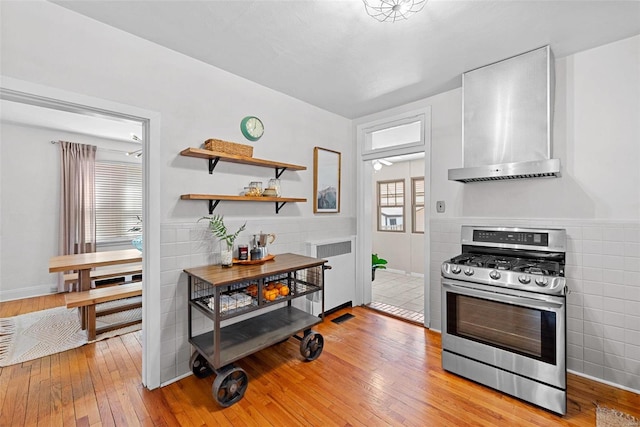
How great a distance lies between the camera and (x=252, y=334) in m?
2.24

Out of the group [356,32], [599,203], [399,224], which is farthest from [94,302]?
[399,224]

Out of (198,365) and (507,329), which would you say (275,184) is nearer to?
(198,365)

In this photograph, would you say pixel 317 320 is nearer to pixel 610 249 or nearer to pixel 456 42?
pixel 610 249

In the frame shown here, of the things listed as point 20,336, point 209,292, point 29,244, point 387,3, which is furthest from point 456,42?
point 29,244

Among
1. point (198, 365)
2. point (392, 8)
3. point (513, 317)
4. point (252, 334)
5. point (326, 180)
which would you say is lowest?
point (198, 365)

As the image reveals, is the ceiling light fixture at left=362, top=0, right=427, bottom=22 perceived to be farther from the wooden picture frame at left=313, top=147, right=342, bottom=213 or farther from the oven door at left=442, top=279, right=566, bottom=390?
the oven door at left=442, top=279, right=566, bottom=390

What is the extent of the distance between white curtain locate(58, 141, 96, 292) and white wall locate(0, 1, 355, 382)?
3.43 metres

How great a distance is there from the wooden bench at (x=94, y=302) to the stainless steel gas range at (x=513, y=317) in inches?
129

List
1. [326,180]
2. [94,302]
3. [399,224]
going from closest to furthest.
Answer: [94,302], [326,180], [399,224]

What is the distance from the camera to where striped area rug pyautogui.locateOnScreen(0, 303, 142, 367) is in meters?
2.50

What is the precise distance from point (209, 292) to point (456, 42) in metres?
2.75

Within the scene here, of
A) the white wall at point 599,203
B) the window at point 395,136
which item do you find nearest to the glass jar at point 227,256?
the window at point 395,136

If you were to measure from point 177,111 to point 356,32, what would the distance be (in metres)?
1.47

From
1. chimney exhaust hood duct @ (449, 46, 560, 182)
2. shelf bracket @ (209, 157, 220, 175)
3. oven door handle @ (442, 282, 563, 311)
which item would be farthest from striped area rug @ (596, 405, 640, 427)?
shelf bracket @ (209, 157, 220, 175)
